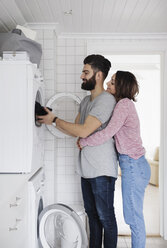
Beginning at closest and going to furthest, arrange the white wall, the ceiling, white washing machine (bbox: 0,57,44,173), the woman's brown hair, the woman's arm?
white washing machine (bbox: 0,57,44,173), the woman's arm, the woman's brown hair, the ceiling, the white wall

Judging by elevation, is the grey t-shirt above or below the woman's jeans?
above

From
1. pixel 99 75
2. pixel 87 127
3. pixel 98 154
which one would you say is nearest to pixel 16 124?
pixel 87 127

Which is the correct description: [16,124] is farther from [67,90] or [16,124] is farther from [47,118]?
[67,90]

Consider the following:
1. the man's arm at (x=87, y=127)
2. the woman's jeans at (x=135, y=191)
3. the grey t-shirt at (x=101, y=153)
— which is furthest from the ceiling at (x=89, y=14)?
the woman's jeans at (x=135, y=191)

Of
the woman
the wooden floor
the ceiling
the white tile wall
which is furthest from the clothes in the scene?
the wooden floor

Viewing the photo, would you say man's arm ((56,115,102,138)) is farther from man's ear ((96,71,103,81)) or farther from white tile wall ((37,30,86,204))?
white tile wall ((37,30,86,204))

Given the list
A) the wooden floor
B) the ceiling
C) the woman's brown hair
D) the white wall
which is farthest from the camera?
the white wall

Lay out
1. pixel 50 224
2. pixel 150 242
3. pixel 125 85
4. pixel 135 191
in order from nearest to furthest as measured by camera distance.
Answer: pixel 135 191
pixel 125 85
pixel 50 224
pixel 150 242

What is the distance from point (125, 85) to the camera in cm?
185

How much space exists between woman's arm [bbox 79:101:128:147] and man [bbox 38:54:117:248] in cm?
5

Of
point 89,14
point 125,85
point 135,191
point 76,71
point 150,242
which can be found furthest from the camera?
point 76,71

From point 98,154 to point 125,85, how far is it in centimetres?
54

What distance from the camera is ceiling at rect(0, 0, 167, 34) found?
1.99m

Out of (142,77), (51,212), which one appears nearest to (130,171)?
(51,212)
